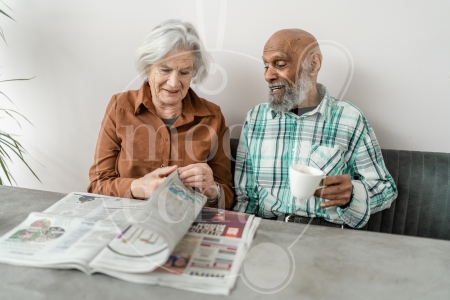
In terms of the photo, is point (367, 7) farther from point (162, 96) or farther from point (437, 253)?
point (437, 253)

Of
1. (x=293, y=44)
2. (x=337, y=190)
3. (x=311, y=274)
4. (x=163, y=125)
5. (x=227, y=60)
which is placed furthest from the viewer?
(x=227, y=60)

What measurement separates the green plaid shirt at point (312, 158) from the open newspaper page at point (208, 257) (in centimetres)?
39

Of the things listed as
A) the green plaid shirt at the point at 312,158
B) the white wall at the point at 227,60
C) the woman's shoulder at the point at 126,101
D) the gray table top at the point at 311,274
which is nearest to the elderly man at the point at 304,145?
the green plaid shirt at the point at 312,158

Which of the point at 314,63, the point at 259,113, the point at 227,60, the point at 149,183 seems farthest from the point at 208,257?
the point at 227,60

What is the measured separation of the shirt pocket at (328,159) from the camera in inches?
57.1

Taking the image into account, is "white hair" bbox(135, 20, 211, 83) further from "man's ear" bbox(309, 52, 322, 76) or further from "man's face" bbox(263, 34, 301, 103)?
"man's ear" bbox(309, 52, 322, 76)

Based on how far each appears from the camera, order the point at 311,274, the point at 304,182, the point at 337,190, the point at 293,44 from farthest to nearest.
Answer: the point at 293,44
the point at 337,190
the point at 304,182
the point at 311,274

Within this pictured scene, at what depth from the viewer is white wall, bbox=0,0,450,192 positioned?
1.56 m

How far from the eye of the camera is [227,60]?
1.78m

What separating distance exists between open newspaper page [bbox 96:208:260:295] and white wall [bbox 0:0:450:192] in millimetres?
826

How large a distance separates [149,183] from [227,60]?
0.77 meters

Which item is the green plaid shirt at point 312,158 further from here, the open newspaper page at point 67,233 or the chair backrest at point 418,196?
the open newspaper page at point 67,233


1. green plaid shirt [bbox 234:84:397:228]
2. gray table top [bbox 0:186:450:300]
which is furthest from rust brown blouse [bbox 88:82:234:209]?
gray table top [bbox 0:186:450:300]

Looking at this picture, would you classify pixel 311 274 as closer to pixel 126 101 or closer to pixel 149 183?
pixel 149 183
